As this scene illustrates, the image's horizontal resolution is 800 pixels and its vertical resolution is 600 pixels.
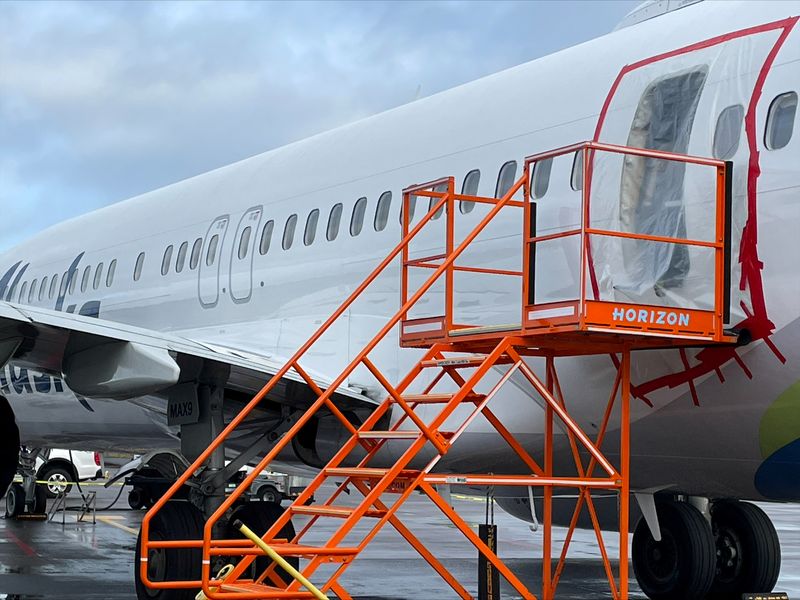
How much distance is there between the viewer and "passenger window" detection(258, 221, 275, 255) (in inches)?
515

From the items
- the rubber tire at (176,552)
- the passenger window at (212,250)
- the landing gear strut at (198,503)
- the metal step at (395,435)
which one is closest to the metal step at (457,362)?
the metal step at (395,435)

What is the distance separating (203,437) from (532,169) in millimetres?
3677

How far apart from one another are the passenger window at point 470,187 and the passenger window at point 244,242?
347 centimetres

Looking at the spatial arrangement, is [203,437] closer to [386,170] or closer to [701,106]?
[386,170]

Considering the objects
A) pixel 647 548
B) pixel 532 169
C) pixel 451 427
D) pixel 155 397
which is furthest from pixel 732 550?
pixel 155 397

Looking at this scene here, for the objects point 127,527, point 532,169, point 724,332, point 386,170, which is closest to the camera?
point 724,332

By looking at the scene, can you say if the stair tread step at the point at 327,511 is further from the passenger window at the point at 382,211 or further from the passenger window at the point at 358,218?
the passenger window at the point at 358,218

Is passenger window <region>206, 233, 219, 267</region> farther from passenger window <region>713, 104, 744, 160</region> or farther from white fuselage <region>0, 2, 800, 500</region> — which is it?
passenger window <region>713, 104, 744, 160</region>

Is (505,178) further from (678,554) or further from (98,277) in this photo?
(98,277)

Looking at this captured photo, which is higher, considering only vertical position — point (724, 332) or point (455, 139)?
point (455, 139)

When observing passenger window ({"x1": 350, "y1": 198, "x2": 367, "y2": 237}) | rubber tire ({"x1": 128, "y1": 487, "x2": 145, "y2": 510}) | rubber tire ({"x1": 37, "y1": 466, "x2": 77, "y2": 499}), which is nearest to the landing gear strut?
passenger window ({"x1": 350, "y1": 198, "x2": 367, "y2": 237})

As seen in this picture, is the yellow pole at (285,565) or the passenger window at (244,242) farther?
the passenger window at (244,242)

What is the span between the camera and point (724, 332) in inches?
317

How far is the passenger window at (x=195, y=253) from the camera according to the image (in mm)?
14203
